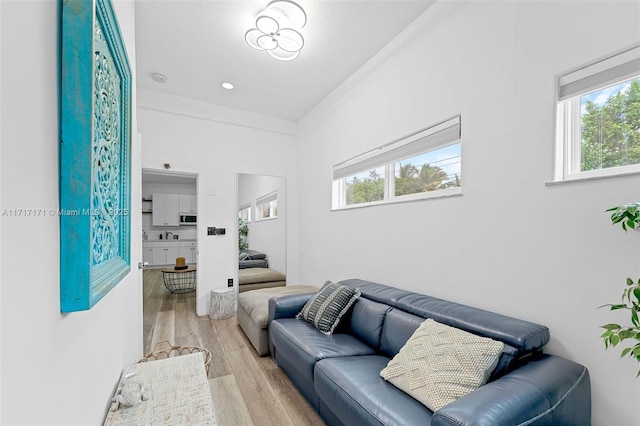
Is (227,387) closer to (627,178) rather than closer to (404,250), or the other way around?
(404,250)

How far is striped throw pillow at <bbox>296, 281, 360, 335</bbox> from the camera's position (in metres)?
2.34

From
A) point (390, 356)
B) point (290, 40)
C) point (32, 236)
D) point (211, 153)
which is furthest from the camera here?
point (211, 153)

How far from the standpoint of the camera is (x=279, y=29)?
229 centimetres

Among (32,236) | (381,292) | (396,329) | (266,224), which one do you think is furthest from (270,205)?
(32,236)

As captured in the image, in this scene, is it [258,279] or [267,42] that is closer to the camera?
[267,42]

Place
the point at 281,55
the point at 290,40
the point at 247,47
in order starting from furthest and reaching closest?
1. the point at 247,47
2. the point at 281,55
3. the point at 290,40

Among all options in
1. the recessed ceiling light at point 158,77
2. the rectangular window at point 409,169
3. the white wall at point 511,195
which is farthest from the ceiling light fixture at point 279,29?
the recessed ceiling light at point 158,77

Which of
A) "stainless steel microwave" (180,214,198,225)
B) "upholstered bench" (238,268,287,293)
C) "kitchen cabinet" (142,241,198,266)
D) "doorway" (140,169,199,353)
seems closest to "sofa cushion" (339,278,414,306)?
"upholstered bench" (238,268,287,293)

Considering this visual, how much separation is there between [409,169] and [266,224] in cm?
272

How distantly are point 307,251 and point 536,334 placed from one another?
10.2 feet

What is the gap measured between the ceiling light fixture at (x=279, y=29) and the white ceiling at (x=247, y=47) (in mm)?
88

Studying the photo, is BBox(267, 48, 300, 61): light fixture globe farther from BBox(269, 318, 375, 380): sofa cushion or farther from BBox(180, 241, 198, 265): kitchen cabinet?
BBox(180, 241, 198, 265): kitchen cabinet

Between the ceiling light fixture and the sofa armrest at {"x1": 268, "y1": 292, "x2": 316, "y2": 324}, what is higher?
the ceiling light fixture

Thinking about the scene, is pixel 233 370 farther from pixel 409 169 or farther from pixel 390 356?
pixel 409 169
